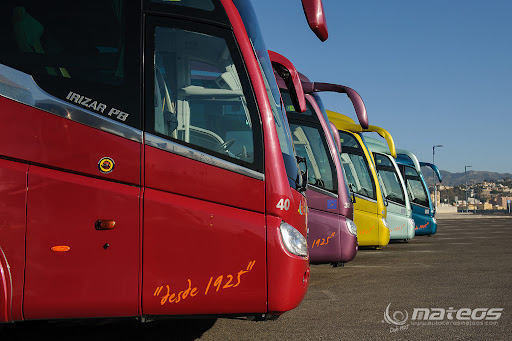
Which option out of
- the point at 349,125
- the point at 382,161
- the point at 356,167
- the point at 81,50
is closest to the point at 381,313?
the point at 81,50

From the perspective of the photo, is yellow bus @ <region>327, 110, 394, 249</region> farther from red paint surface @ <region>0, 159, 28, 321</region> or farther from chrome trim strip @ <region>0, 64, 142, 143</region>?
red paint surface @ <region>0, 159, 28, 321</region>

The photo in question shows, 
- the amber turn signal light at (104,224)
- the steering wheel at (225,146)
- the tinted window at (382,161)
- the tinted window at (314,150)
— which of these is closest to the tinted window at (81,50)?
the steering wheel at (225,146)

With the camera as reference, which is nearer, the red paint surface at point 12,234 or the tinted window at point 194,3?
the red paint surface at point 12,234

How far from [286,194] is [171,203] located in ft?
2.94

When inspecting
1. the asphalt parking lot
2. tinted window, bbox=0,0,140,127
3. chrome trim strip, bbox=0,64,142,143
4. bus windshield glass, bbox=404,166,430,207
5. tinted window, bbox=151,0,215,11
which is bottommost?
the asphalt parking lot

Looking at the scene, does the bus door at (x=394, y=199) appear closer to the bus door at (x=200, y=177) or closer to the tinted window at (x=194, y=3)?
the bus door at (x=200, y=177)

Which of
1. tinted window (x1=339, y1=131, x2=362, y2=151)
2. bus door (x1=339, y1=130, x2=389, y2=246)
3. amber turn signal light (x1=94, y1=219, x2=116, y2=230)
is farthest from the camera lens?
tinted window (x1=339, y1=131, x2=362, y2=151)

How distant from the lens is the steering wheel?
464 cm

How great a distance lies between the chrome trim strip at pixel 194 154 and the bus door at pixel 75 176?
0.38 feet

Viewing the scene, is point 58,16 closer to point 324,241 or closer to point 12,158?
point 12,158

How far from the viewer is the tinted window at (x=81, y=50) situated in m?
4.50
